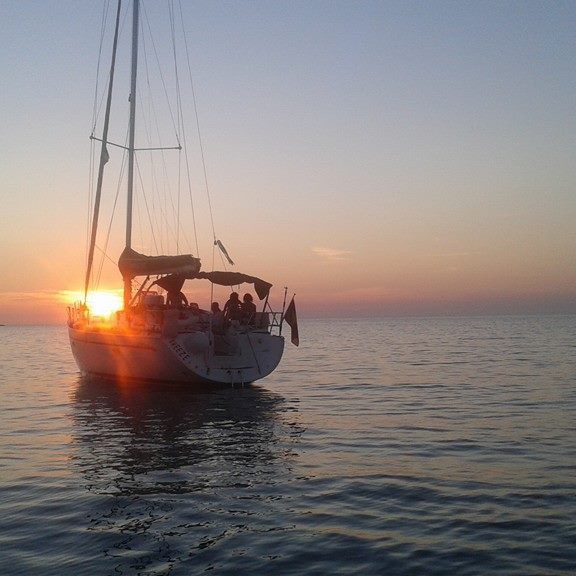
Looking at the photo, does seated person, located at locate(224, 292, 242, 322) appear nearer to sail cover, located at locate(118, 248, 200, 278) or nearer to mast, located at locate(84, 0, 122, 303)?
sail cover, located at locate(118, 248, 200, 278)

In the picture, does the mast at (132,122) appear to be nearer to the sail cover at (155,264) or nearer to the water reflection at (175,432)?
the sail cover at (155,264)

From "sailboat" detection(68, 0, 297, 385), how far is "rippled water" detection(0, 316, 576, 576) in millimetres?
1697

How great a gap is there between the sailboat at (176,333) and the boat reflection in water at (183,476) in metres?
1.70

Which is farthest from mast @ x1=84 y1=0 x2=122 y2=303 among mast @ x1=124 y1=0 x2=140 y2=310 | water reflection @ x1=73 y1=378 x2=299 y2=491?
water reflection @ x1=73 y1=378 x2=299 y2=491

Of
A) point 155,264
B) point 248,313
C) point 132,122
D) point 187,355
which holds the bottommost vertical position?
point 187,355

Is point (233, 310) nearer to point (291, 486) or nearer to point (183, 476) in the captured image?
point (183, 476)

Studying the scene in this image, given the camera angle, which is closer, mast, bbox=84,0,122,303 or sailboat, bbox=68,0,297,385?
sailboat, bbox=68,0,297,385

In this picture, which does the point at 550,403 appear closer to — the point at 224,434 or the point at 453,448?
the point at 453,448

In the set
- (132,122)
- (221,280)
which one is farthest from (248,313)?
(132,122)

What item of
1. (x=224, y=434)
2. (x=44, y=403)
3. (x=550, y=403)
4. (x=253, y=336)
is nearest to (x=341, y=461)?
(x=224, y=434)

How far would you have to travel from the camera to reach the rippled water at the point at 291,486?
7195 millimetres

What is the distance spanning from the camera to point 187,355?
21.9 metres

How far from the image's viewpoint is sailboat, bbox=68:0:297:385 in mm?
21938

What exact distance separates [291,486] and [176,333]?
1211 centimetres
